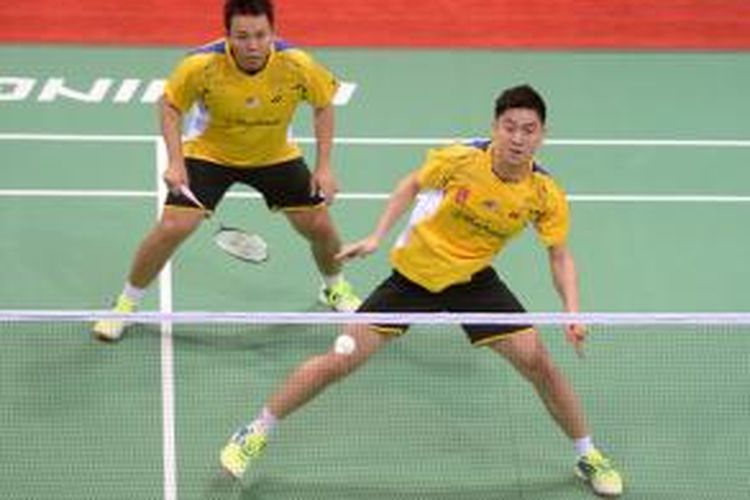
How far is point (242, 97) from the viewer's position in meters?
6.22

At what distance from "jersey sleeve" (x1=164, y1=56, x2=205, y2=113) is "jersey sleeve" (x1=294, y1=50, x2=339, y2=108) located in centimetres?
48

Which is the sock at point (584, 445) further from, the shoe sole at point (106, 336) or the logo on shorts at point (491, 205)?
the shoe sole at point (106, 336)

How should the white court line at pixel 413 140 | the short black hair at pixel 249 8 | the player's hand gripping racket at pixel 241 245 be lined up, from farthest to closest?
the white court line at pixel 413 140
the player's hand gripping racket at pixel 241 245
the short black hair at pixel 249 8

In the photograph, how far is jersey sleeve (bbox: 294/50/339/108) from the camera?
626cm

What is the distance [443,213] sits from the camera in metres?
5.62

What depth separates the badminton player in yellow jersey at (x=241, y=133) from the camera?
242 inches

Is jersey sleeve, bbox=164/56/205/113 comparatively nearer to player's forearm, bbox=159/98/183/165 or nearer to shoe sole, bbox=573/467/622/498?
player's forearm, bbox=159/98/183/165

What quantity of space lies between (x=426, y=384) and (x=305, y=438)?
772 mm

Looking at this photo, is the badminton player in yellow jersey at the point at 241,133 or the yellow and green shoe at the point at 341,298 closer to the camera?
the badminton player in yellow jersey at the point at 241,133

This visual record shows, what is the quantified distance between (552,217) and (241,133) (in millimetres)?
1670

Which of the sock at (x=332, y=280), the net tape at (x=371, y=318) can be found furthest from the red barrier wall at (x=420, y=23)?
the net tape at (x=371, y=318)

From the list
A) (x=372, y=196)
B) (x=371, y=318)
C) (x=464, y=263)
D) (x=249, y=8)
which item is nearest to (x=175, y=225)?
(x=249, y=8)

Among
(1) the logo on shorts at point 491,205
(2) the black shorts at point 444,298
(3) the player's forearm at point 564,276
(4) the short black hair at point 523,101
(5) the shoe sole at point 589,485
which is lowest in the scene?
(5) the shoe sole at point 589,485

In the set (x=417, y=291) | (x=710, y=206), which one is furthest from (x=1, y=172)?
(x=710, y=206)
